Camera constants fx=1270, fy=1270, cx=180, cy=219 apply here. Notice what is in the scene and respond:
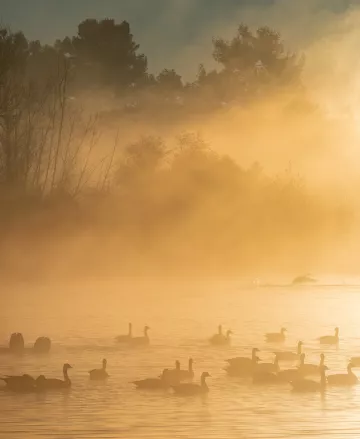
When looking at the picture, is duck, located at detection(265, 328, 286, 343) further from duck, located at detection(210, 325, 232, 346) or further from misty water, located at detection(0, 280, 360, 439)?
duck, located at detection(210, 325, 232, 346)

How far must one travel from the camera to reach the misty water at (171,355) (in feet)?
48.7

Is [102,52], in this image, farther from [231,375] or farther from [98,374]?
[98,374]

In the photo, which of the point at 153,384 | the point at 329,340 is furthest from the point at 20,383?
the point at 329,340

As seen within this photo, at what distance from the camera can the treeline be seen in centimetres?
4022

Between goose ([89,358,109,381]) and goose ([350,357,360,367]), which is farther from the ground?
goose ([350,357,360,367])

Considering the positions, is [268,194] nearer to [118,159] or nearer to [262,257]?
[262,257]

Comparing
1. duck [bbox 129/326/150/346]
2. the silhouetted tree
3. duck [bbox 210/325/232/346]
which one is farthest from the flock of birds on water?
the silhouetted tree

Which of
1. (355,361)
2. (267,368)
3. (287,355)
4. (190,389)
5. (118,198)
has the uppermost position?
(118,198)

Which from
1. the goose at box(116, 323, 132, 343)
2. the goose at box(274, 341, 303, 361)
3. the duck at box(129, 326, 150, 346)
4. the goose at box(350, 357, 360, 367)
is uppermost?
the goose at box(116, 323, 132, 343)

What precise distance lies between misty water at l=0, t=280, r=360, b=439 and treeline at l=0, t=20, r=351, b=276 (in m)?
2.99

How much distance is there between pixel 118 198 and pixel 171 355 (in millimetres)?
22075

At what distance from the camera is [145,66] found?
2210 inches

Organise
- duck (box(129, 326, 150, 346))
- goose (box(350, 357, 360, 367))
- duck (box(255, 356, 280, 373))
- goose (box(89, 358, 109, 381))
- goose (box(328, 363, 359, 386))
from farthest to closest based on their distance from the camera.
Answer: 1. duck (box(129, 326, 150, 346))
2. goose (box(350, 357, 360, 367))
3. duck (box(255, 356, 280, 373))
4. goose (box(89, 358, 109, 381))
5. goose (box(328, 363, 359, 386))

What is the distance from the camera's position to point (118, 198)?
43969mm
